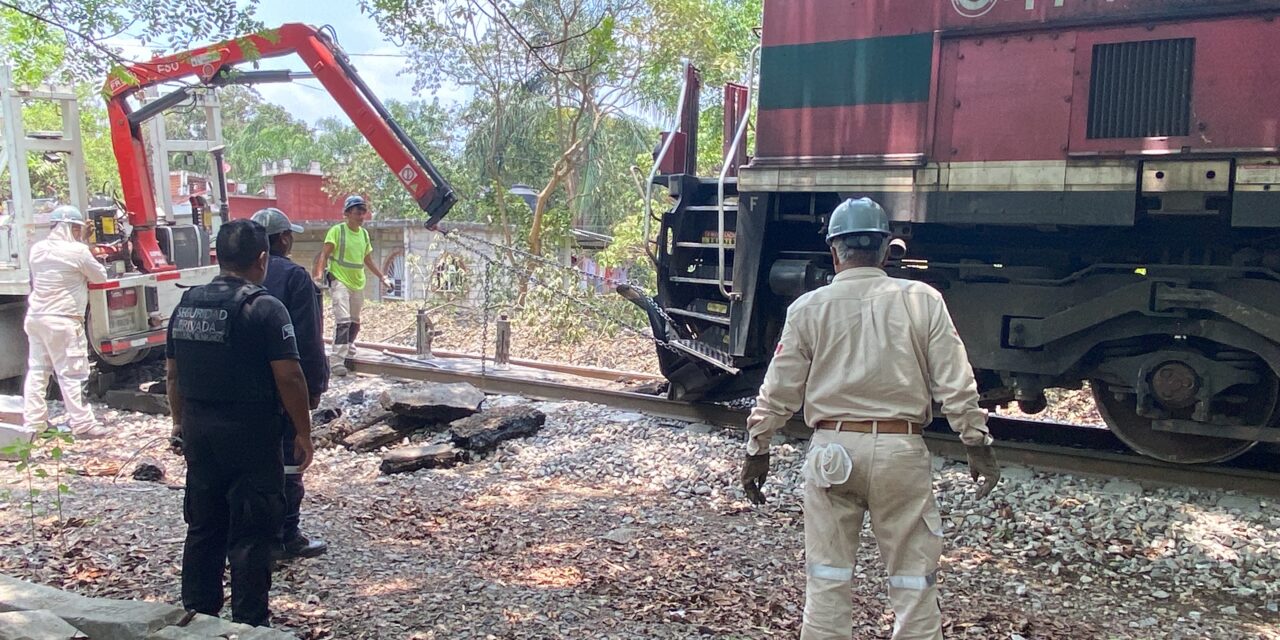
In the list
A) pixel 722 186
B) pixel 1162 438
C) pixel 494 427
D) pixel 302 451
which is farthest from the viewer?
pixel 494 427

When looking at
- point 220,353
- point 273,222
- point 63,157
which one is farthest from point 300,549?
point 63,157

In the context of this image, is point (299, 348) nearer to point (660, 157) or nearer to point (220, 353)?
point (220, 353)

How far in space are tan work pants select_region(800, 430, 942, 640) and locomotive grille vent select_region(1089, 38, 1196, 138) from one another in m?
3.08

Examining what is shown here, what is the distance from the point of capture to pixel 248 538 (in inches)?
142

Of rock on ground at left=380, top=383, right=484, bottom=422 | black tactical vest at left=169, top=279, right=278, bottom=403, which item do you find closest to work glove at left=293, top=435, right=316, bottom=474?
black tactical vest at left=169, top=279, right=278, bottom=403

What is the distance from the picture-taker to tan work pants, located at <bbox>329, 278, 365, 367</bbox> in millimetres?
9856

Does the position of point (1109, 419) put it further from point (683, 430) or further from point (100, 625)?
point (100, 625)

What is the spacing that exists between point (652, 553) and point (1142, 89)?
3.75m

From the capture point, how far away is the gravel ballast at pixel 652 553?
Answer: 3.88 meters

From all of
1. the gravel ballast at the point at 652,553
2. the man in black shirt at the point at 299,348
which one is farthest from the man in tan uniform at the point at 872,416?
the man in black shirt at the point at 299,348

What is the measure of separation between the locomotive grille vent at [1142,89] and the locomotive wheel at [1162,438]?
5.21 ft

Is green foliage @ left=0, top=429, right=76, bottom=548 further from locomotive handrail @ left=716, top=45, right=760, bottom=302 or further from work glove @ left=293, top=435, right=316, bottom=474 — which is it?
locomotive handrail @ left=716, top=45, right=760, bottom=302

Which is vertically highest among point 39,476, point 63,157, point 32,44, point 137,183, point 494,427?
point 32,44

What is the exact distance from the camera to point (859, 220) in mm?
3332
